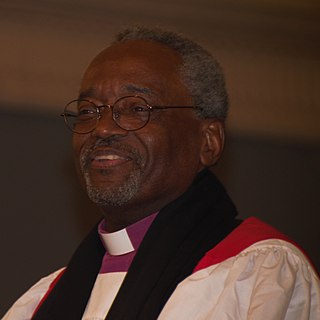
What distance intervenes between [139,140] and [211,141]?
0.99 ft

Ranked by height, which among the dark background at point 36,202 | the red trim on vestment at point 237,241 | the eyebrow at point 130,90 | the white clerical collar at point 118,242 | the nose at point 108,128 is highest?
the eyebrow at point 130,90

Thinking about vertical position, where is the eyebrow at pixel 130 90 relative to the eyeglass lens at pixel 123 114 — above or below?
above

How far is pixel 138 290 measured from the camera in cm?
277

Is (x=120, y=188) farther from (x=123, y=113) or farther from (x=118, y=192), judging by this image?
(x=123, y=113)

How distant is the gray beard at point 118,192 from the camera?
2.89 m

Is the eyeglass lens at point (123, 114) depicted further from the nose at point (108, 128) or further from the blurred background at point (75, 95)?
the blurred background at point (75, 95)

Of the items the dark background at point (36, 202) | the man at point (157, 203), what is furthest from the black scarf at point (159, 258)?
the dark background at point (36, 202)

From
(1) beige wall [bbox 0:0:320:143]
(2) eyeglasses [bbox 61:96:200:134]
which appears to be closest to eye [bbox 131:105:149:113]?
(2) eyeglasses [bbox 61:96:200:134]

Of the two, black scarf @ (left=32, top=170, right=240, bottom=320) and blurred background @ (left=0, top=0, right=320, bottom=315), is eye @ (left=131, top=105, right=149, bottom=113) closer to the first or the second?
black scarf @ (left=32, top=170, right=240, bottom=320)

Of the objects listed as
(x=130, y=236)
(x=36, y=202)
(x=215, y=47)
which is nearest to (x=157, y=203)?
(x=130, y=236)

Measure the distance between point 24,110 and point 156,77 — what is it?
202 centimetres

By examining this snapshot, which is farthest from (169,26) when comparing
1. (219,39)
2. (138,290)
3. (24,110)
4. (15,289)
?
(138,290)

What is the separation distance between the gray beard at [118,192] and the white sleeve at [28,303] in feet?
1.71

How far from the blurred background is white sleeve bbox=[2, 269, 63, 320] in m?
1.46
